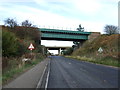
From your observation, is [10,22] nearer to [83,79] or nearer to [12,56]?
[12,56]

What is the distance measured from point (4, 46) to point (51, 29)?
56060mm

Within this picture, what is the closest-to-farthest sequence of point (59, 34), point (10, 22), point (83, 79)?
point (83, 79) → point (10, 22) → point (59, 34)

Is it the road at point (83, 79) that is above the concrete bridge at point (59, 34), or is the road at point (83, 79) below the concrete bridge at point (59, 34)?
below

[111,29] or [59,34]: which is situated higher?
[111,29]

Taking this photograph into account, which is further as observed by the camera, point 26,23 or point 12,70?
point 26,23

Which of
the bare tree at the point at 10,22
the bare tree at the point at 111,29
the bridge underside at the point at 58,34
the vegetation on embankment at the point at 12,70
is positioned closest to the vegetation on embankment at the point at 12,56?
the vegetation on embankment at the point at 12,70

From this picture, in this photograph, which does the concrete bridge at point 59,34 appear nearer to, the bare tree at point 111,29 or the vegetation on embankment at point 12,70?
the bare tree at point 111,29

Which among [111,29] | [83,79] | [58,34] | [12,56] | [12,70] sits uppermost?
[111,29]

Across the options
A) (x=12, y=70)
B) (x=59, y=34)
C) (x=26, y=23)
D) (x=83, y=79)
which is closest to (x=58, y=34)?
(x=59, y=34)

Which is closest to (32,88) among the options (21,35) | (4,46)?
(4,46)

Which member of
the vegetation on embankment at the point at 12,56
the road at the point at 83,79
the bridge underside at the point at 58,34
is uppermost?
the bridge underside at the point at 58,34

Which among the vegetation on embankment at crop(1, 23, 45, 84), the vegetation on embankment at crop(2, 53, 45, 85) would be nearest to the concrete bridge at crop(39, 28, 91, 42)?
the vegetation on embankment at crop(1, 23, 45, 84)

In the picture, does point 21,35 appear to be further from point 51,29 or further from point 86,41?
point 86,41

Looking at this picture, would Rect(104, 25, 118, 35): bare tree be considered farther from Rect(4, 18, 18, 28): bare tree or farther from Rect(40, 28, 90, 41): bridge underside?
Rect(4, 18, 18, 28): bare tree
